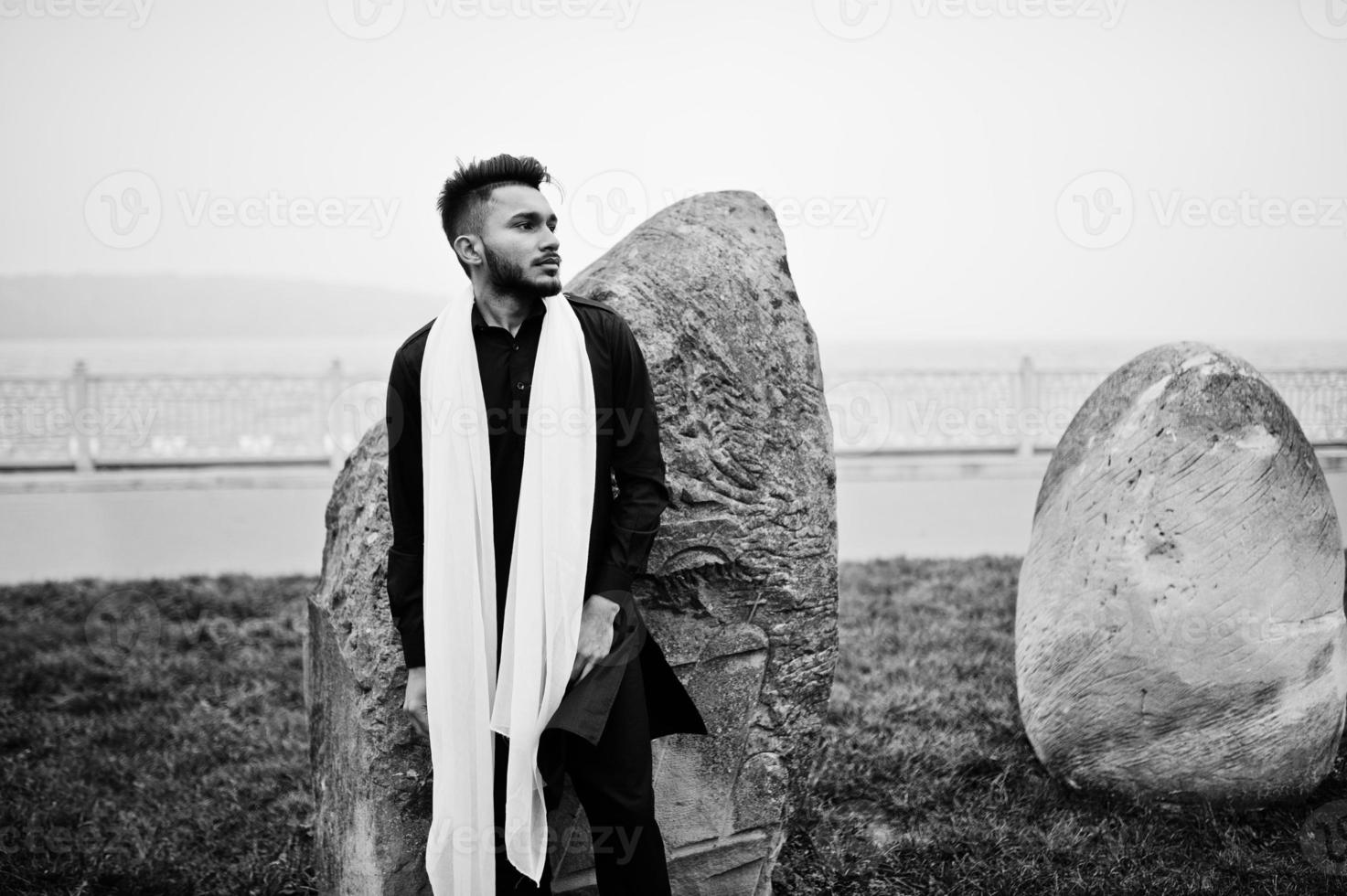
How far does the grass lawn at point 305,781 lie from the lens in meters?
3.24

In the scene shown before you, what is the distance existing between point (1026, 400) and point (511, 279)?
7.21 metres

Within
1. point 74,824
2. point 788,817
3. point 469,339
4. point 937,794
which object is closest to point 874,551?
point 937,794

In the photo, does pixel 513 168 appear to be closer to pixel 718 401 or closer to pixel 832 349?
pixel 718 401

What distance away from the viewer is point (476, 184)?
2.28 metres

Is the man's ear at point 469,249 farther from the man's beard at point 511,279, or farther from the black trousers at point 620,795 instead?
the black trousers at point 620,795

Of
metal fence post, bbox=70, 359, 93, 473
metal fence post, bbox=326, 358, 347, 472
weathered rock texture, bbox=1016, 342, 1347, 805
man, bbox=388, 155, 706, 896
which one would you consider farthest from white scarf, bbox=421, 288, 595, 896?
metal fence post, bbox=70, 359, 93, 473

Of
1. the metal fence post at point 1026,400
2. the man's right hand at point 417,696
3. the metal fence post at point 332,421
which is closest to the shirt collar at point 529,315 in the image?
the man's right hand at point 417,696

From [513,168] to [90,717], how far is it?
3.52 metres

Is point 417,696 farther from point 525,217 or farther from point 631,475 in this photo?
point 525,217

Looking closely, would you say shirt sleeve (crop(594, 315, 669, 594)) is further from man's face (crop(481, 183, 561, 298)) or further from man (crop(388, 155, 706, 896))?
man's face (crop(481, 183, 561, 298))

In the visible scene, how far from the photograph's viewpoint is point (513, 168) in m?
2.28

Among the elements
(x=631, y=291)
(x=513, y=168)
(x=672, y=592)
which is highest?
(x=513, y=168)

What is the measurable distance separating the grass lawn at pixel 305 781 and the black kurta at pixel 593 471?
4.34 feet

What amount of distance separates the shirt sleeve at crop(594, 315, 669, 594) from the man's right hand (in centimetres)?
44
